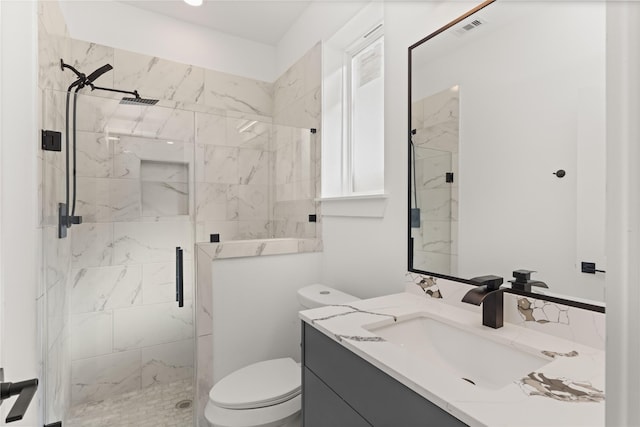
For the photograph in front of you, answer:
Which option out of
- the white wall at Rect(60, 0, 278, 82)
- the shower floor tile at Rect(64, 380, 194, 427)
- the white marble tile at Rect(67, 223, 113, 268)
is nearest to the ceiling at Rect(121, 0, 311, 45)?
the white wall at Rect(60, 0, 278, 82)

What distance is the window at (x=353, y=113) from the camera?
1867mm

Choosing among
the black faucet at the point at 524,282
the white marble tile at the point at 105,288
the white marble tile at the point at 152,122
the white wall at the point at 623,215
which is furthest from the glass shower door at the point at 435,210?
the white marble tile at the point at 105,288

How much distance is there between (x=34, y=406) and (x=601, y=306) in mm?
1976

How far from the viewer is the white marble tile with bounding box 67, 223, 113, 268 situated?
1938mm

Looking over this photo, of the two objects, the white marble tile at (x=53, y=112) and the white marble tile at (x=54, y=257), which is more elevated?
the white marble tile at (x=53, y=112)

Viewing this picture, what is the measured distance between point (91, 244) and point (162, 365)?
36.6 inches

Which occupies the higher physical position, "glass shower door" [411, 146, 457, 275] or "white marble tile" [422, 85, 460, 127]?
"white marble tile" [422, 85, 460, 127]

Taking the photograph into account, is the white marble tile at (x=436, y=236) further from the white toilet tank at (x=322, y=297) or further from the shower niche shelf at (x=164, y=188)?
the shower niche shelf at (x=164, y=188)

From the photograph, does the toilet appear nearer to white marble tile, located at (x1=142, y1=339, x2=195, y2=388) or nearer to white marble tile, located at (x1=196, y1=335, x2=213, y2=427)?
white marble tile, located at (x1=196, y1=335, x2=213, y2=427)

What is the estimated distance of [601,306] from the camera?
809mm

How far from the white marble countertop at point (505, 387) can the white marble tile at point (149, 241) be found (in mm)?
1303

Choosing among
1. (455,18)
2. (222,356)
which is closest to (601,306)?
(455,18)

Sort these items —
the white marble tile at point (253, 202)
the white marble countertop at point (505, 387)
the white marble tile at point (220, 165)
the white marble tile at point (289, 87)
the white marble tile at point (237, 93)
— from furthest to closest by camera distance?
1. the white marble tile at point (237, 93)
2. the white marble tile at point (289, 87)
3. the white marble tile at point (253, 202)
4. the white marble tile at point (220, 165)
5. the white marble countertop at point (505, 387)

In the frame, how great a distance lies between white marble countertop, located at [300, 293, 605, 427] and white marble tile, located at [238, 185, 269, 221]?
1.29 meters
